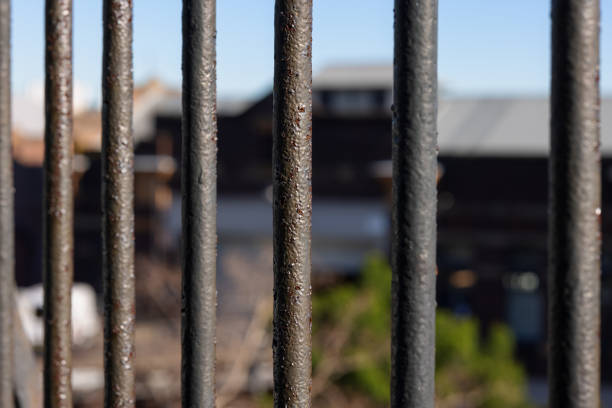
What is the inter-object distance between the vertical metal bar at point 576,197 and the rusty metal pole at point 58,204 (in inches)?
33.9

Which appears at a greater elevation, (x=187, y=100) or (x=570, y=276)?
(x=187, y=100)

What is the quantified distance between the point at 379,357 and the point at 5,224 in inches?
421

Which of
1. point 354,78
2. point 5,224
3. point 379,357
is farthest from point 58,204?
point 354,78

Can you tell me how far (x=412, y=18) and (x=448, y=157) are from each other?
62.0 feet

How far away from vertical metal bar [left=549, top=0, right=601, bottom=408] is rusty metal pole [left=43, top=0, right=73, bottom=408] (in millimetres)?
862

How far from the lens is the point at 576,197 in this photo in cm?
83

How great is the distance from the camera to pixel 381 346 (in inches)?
458

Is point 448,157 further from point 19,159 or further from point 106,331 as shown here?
point 106,331

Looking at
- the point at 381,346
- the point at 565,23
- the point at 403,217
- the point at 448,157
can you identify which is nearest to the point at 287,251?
the point at 403,217

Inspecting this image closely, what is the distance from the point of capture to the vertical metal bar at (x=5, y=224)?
4.57 feet

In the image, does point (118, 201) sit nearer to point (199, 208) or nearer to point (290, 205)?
point (199, 208)

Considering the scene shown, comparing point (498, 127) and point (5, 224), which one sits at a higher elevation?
point (498, 127)

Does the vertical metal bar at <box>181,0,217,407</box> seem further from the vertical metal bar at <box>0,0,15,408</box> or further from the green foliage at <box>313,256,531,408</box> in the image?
the green foliage at <box>313,256,531,408</box>

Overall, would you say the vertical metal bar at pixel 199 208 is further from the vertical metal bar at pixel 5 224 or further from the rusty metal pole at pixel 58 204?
the vertical metal bar at pixel 5 224
